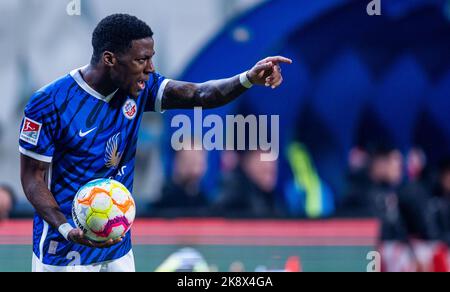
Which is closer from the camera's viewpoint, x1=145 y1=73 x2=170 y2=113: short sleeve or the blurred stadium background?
x1=145 y1=73 x2=170 y2=113: short sleeve

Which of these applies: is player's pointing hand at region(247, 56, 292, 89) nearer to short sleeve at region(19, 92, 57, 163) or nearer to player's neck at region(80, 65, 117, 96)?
player's neck at region(80, 65, 117, 96)

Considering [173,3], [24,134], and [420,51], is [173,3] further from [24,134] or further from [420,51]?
[24,134]

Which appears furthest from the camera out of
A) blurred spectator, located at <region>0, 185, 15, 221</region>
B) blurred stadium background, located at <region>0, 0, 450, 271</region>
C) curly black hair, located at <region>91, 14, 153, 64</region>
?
blurred stadium background, located at <region>0, 0, 450, 271</region>

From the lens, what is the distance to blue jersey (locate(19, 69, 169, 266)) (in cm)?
534

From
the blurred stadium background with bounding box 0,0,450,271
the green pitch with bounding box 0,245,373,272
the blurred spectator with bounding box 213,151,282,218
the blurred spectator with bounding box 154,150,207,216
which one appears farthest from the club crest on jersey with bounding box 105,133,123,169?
the blurred spectator with bounding box 154,150,207,216

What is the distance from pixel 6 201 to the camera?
31.9ft

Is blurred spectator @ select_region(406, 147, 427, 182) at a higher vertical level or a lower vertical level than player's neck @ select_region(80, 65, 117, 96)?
lower

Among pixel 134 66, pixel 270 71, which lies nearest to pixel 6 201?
pixel 134 66

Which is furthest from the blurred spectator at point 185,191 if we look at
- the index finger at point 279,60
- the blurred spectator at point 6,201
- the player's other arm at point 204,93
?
the index finger at point 279,60

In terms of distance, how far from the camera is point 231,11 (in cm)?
1102

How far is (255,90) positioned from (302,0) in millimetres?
1175

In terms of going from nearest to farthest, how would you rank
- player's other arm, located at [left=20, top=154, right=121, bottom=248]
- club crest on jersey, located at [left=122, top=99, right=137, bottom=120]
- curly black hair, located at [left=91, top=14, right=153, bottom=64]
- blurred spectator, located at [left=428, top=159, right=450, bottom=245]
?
player's other arm, located at [left=20, top=154, right=121, bottom=248] < curly black hair, located at [left=91, top=14, right=153, bottom=64] < club crest on jersey, located at [left=122, top=99, right=137, bottom=120] < blurred spectator, located at [left=428, top=159, right=450, bottom=245]

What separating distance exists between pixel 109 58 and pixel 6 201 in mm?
4638

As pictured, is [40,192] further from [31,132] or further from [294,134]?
[294,134]
